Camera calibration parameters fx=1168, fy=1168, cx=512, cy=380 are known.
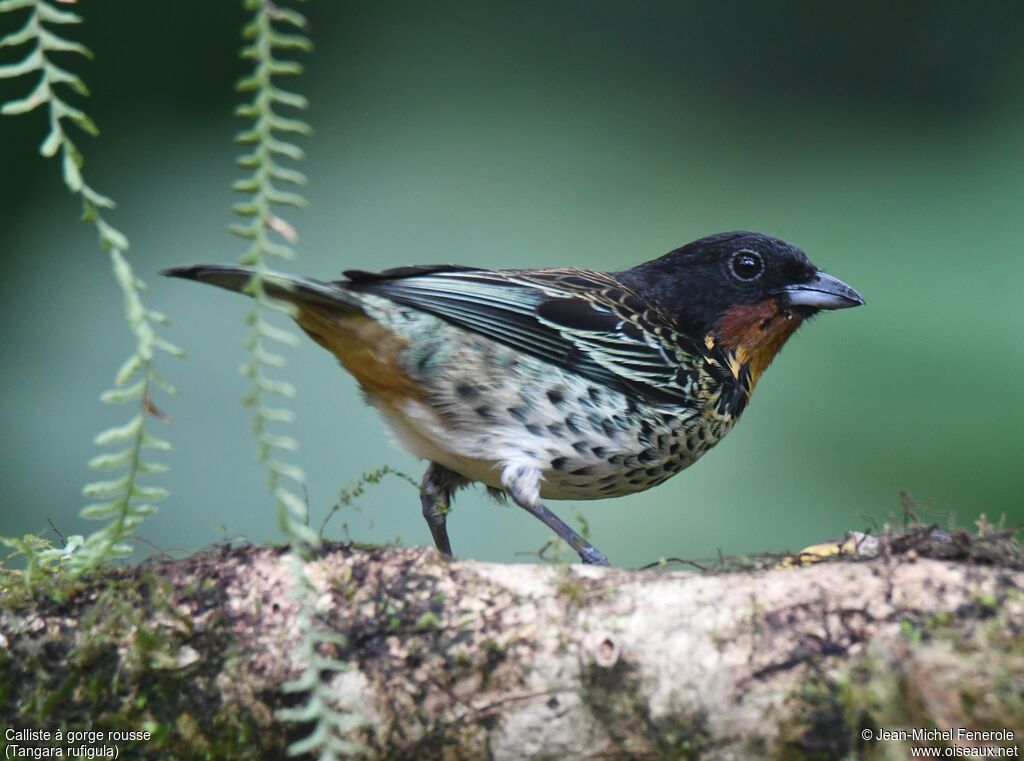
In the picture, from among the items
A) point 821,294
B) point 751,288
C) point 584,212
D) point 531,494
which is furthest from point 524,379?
point 584,212

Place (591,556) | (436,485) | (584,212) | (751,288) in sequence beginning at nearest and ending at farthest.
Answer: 1. (591,556)
2. (436,485)
3. (751,288)
4. (584,212)

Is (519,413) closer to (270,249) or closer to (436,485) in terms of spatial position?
(436,485)

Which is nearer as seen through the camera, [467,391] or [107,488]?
[107,488]

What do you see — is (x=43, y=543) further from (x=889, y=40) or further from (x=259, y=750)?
(x=889, y=40)

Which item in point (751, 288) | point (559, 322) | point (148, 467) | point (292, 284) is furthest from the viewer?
point (751, 288)

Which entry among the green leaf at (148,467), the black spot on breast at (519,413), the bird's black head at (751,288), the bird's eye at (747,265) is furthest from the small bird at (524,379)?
the green leaf at (148,467)

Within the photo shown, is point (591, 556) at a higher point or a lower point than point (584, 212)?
lower
